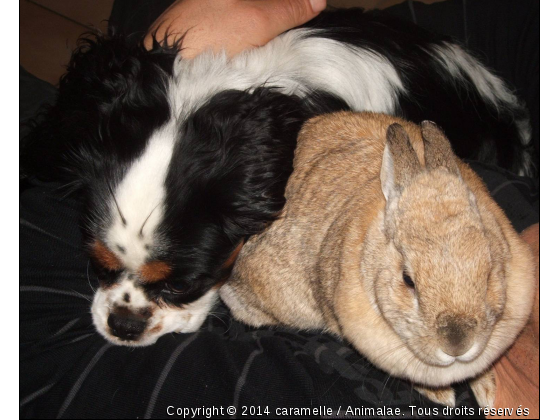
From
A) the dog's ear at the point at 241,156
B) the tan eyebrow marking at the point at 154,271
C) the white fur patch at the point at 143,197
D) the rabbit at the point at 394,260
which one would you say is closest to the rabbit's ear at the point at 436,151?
the rabbit at the point at 394,260

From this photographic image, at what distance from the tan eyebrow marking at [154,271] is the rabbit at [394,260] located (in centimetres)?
40

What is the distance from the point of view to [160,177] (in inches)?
77.0

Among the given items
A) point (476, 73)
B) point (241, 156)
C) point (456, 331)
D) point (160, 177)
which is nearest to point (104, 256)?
point (160, 177)

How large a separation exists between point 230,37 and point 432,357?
1851 millimetres

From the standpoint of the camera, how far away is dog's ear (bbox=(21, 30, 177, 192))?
208 centimetres

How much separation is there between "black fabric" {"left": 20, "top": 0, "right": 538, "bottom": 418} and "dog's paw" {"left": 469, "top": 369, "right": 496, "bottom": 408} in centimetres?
5

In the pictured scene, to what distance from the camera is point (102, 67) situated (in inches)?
91.8

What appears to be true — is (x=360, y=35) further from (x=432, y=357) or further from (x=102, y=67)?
(x=432, y=357)

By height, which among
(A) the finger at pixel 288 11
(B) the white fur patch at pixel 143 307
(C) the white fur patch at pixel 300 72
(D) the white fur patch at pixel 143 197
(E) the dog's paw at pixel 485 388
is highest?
(A) the finger at pixel 288 11

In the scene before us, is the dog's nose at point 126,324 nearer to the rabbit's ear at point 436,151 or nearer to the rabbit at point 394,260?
the rabbit at point 394,260

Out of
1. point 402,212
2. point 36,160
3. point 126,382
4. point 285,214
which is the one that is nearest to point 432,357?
point 402,212

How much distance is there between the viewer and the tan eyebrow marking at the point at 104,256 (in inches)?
81.3

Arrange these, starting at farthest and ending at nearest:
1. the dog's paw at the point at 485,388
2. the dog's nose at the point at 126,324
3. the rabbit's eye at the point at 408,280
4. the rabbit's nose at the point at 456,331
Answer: the dog's nose at the point at 126,324
the dog's paw at the point at 485,388
the rabbit's eye at the point at 408,280
the rabbit's nose at the point at 456,331

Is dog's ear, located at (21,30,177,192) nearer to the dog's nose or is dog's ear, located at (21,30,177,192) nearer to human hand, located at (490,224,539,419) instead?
the dog's nose
